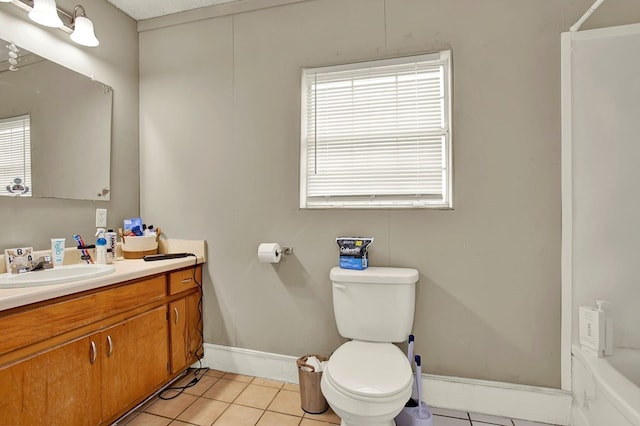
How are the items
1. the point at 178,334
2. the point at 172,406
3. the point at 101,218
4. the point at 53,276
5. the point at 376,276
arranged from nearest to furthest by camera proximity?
the point at 53,276, the point at 376,276, the point at 172,406, the point at 178,334, the point at 101,218

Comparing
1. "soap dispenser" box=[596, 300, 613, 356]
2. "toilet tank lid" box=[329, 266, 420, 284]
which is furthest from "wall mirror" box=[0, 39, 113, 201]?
"soap dispenser" box=[596, 300, 613, 356]

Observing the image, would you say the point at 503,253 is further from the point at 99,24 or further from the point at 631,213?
the point at 99,24

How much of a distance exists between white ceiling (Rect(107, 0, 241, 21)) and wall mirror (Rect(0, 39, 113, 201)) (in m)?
0.59

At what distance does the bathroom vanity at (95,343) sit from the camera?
120cm

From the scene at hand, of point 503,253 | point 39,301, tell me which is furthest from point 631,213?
point 39,301

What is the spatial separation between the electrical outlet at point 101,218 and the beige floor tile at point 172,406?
46.2 inches

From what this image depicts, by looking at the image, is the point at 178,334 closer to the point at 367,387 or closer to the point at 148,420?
the point at 148,420

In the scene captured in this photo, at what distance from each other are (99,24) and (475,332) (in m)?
3.07

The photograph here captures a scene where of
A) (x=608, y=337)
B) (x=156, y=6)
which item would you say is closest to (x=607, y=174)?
(x=608, y=337)

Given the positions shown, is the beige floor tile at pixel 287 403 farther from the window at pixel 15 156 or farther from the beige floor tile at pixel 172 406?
the window at pixel 15 156

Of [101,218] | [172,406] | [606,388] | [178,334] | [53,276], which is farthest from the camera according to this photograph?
[101,218]

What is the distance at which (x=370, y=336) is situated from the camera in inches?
68.2

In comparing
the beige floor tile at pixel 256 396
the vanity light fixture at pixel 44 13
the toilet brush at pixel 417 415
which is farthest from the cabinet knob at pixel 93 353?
the vanity light fixture at pixel 44 13

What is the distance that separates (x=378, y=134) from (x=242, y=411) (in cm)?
179
